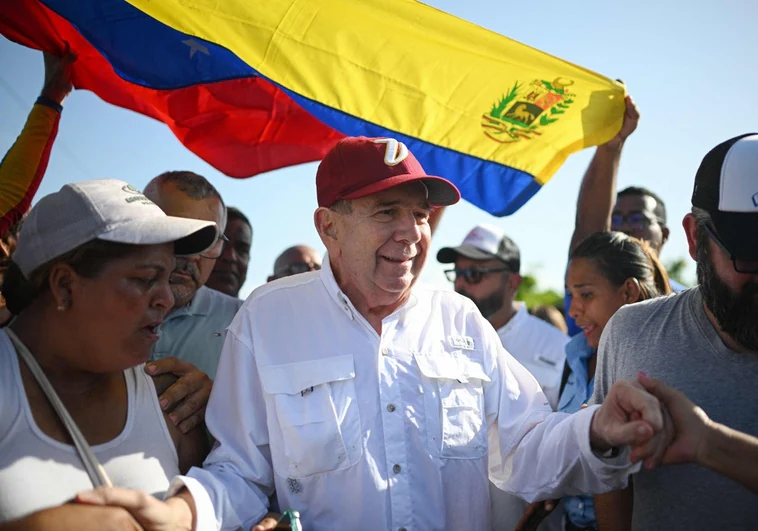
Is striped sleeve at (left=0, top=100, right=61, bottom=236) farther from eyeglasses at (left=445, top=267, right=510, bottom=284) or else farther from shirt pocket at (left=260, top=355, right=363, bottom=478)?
eyeglasses at (left=445, top=267, right=510, bottom=284)

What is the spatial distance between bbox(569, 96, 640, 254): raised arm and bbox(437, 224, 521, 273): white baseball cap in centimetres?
151

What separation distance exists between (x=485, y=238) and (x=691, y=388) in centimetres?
368

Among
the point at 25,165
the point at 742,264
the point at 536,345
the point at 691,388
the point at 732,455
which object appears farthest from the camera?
the point at 536,345

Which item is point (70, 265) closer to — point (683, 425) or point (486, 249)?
point (683, 425)

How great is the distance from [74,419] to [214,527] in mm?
583

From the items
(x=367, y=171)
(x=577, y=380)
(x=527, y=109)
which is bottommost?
(x=577, y=380)

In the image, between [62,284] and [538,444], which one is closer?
[62,284]

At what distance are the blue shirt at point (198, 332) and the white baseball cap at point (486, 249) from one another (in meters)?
2.58

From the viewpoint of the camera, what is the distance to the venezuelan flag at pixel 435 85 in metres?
3.70

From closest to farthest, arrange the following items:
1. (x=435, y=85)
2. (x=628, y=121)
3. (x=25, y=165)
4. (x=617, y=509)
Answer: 1. (x=617, y=509)
2. (x=25, y=165)
3. (x=435, y=85)
4. (x=628, y=121)

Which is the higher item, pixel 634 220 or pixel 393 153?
pixel 393 153

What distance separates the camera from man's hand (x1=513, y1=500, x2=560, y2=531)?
2738 millimetres

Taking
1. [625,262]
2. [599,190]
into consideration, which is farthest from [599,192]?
[625,262]

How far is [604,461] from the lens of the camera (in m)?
2.44
